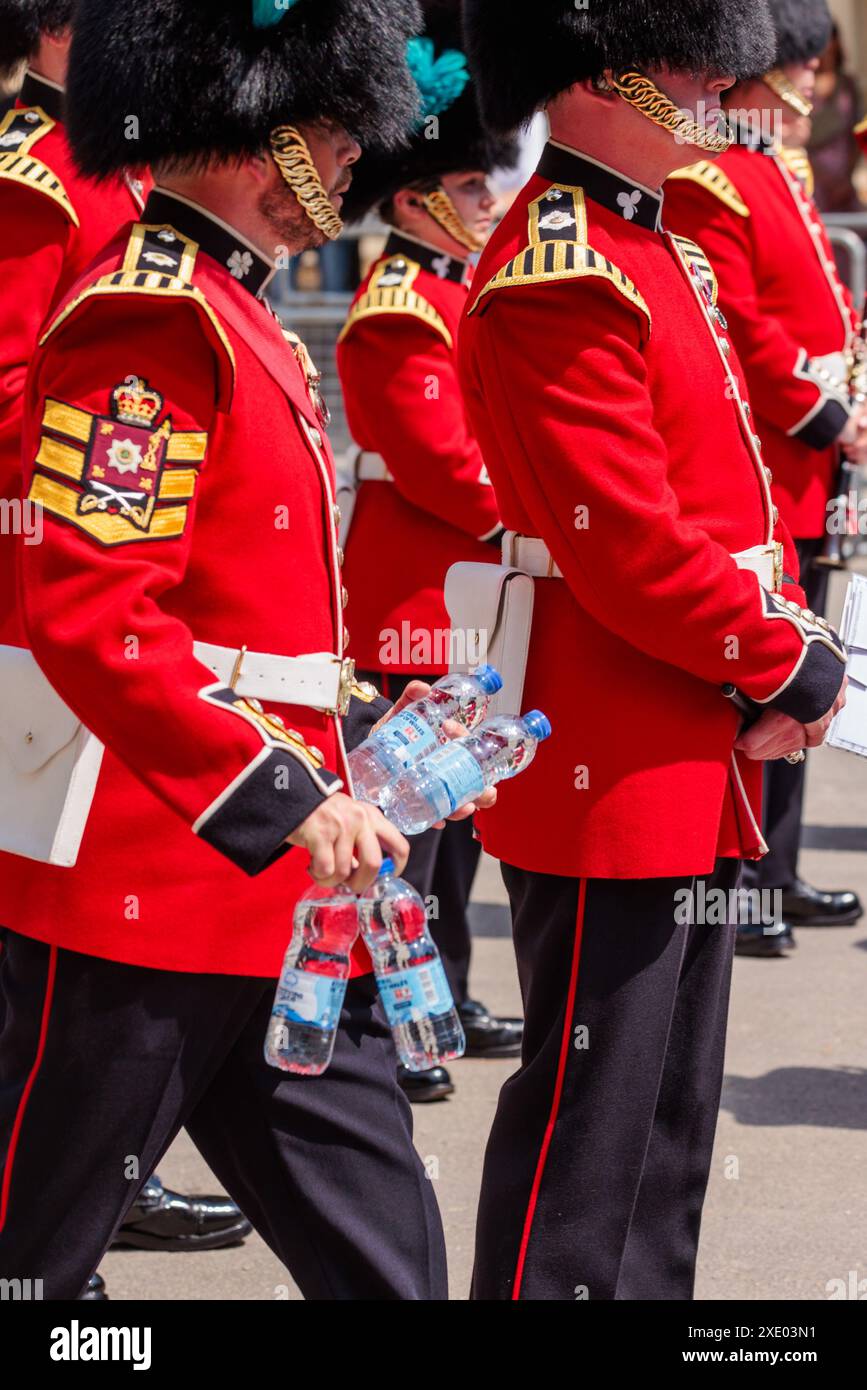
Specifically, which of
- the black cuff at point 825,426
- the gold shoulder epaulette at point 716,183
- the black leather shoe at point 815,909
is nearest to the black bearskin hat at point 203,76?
the gold shoulder epaulette at point 716,183

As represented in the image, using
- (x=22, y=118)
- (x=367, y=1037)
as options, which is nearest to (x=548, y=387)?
(x=367, y=1037)

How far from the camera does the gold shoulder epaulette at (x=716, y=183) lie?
16.2ft

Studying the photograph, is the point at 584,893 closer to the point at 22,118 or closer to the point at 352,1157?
the point at 352,1157

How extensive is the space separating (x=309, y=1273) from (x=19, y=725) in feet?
2.45

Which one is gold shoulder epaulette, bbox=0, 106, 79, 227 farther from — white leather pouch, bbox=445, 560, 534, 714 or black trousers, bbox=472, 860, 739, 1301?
black trousers, bbox=472, 860, 739, 1301

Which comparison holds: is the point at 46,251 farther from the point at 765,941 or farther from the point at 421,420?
the point at 765,941

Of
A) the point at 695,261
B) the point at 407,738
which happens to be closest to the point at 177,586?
the point at 407,738

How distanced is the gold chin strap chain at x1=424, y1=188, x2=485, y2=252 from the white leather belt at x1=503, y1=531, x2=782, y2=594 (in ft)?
6.23

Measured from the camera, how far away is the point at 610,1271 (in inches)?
110

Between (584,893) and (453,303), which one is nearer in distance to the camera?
(584,893)

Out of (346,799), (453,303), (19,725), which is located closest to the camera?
(346,799)

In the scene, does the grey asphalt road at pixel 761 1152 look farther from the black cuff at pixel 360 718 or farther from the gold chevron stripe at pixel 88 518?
the gold chevron stripe at pixel 88 518

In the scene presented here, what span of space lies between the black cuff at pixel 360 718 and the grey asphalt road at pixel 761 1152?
117 cm

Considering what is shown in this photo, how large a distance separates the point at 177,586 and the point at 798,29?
3.57 meters
